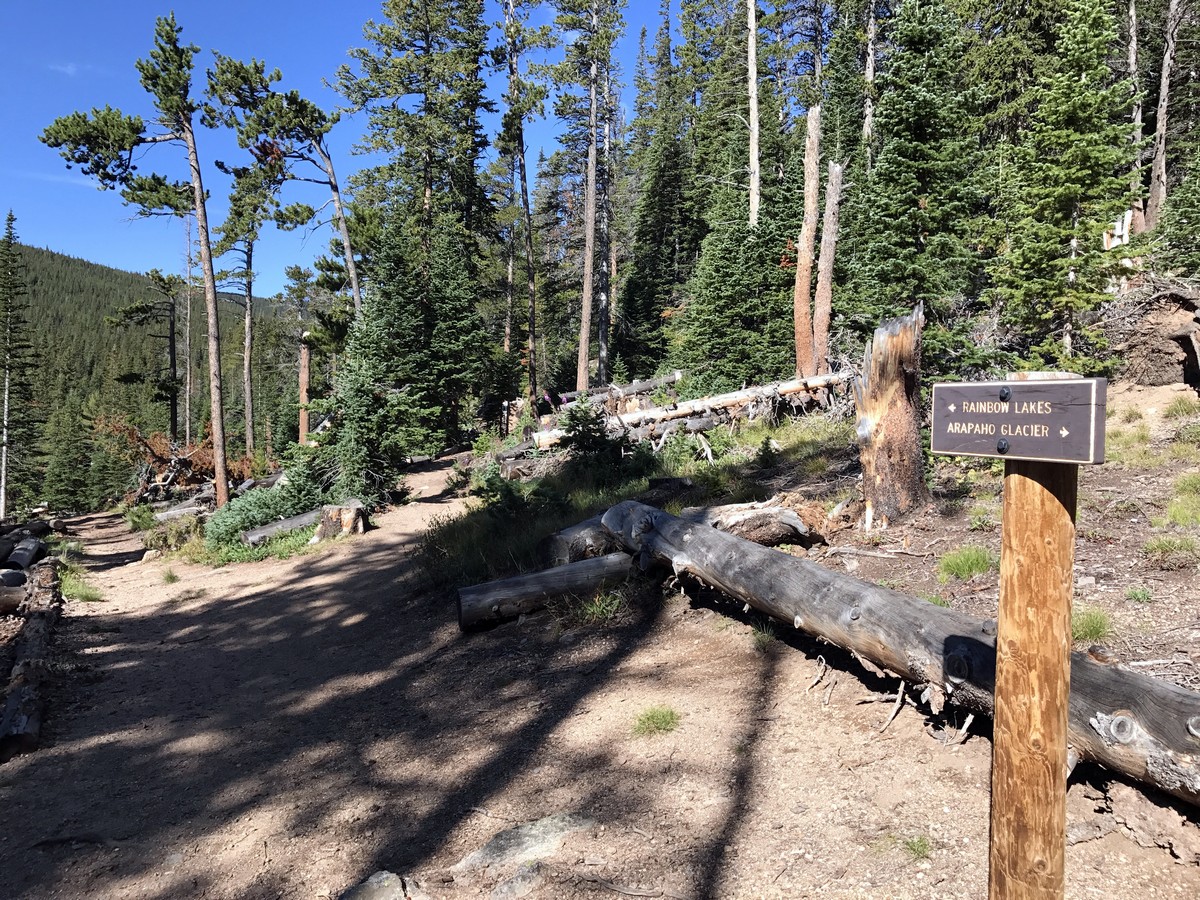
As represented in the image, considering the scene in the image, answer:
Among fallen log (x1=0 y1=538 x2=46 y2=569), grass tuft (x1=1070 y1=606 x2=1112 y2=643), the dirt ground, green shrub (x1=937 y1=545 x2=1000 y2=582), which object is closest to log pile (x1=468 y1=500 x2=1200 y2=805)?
the dirt ground

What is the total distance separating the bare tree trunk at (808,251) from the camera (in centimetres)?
1770

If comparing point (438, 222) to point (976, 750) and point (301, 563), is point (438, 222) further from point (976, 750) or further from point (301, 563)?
point (976, 750)

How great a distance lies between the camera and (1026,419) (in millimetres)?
2326

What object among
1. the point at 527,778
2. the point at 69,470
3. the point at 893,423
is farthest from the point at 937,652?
the point at 69,470

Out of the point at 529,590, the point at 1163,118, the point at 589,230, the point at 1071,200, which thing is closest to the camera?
the point at 529,590

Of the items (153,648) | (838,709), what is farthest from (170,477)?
(838,709)

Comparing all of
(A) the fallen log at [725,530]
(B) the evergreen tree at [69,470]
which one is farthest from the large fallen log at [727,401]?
(B) the evergreen tree at [69,470]

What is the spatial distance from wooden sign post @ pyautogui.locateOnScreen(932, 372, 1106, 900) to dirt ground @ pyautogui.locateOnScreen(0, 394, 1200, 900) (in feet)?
2.50

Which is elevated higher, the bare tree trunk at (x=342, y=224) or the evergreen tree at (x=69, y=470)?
the bare tree trunk at (x=342, y=224)

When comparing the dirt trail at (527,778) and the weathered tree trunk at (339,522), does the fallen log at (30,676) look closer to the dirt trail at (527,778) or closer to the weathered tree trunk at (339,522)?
the dirt trail at (527,778)

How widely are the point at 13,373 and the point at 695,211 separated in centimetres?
3899

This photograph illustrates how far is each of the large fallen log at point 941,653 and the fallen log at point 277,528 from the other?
37.9 feet

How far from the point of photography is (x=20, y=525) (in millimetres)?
19766

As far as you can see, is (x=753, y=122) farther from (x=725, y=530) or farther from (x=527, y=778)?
(x=527, y=778)
